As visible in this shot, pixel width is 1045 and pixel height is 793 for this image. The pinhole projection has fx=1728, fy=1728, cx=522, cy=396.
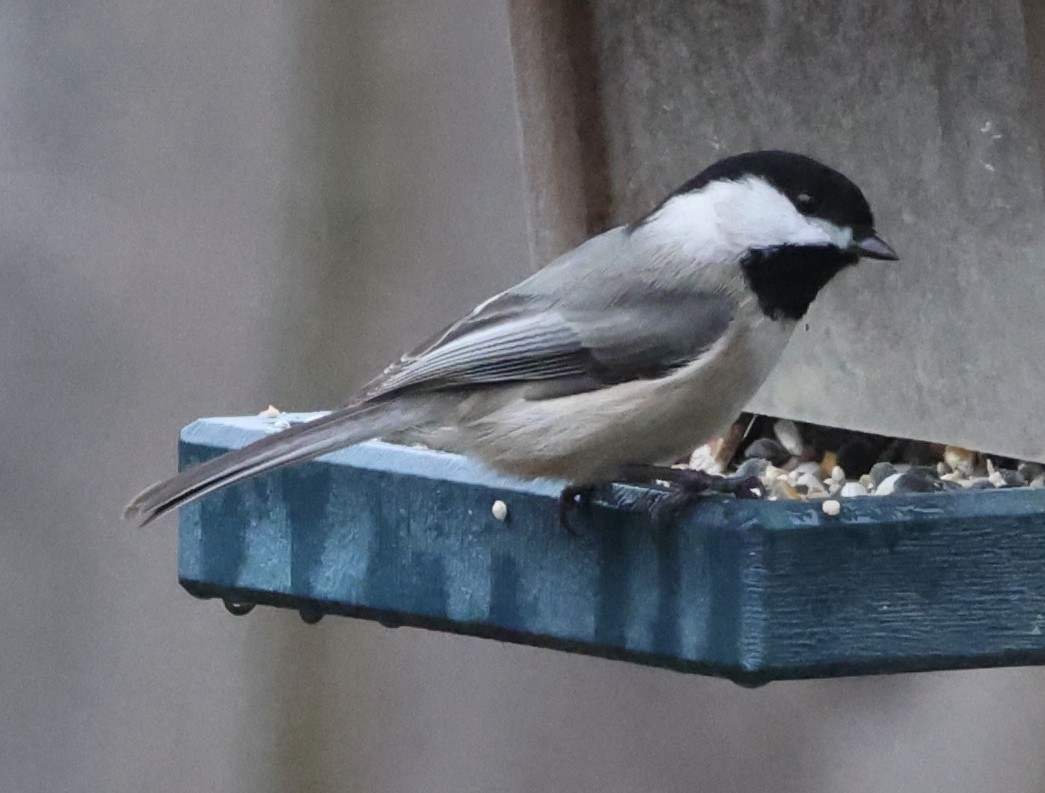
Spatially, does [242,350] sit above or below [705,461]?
above

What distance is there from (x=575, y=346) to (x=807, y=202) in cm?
35

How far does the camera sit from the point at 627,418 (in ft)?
6.99

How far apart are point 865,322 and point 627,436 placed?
570mm

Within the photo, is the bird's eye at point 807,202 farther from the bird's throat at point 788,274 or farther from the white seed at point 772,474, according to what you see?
the white seed at point 772,474

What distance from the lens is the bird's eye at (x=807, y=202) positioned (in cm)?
219

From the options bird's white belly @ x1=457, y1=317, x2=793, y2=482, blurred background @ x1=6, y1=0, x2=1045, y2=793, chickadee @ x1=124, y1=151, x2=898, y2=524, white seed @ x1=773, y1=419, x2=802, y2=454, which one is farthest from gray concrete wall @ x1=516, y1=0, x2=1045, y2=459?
blurred background @ x1=6, y1=0, x2=1045, y2=793

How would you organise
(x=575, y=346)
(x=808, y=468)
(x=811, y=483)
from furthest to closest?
(x=808, y=468)
(x=811, y=483)
(x=575, y=346)

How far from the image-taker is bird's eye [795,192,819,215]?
7.17ft

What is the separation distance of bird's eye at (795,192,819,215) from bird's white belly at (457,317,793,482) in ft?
0.50

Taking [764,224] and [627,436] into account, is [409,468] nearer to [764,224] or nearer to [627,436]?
[627,436]

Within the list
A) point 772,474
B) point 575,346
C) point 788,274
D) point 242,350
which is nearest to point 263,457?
point 575,346

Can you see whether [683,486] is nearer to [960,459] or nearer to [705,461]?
[960,459]

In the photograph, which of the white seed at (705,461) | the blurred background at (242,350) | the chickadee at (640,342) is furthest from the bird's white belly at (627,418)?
the blurred background at (242,350)

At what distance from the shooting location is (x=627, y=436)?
214 centimetres
